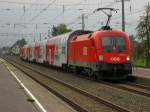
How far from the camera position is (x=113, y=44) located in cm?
2800

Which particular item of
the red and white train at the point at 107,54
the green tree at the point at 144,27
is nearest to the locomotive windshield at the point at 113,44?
the red and white train at the point at 107,54

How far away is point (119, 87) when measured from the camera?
24.1m

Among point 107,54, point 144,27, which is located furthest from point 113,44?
point 144,27

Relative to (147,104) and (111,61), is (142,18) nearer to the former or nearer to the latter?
(111,61)

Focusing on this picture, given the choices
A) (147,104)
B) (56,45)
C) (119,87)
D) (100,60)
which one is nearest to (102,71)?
(100,60)

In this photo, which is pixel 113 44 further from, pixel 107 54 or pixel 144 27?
pixel 144 27

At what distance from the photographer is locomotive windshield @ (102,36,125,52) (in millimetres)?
27781

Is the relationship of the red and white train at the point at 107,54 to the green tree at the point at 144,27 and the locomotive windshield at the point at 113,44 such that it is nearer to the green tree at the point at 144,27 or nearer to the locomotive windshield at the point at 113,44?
the locomotive windshield at the point at 113,44

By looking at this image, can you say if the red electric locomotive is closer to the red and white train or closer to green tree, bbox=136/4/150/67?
Result: the red and white train

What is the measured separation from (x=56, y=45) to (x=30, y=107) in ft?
98.2

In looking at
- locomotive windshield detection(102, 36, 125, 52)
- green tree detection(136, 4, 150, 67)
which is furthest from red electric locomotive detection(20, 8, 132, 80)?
green tree detection(136, 4, 150, 67)

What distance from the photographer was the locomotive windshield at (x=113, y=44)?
27.8m

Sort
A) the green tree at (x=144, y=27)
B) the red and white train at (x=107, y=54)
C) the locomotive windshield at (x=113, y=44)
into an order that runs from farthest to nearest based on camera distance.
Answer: the green tree at (x=144, y=27) < the locomotive windshield at (x=113, y=44) < the red and white train at (x=107, y=54)

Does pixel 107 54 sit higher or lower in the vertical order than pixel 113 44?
lower
